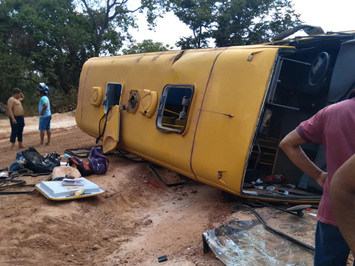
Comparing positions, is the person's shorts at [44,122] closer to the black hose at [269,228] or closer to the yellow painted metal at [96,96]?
the yellow painted metal at [96,96]

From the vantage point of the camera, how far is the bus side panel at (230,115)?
4125 millimetres

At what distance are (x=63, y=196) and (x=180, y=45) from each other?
2057cm

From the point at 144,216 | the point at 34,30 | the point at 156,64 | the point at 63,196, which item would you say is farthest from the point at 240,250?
the point at 34,30

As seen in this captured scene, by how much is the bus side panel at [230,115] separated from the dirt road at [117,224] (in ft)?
2.05

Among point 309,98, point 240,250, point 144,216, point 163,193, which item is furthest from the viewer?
point 163,193

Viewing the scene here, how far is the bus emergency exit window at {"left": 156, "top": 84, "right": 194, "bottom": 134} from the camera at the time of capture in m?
5.49

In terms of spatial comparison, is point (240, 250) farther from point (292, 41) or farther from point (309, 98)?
point (309, 98)

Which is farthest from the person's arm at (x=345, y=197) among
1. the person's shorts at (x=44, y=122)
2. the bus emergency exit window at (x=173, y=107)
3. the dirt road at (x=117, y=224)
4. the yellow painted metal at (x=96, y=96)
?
the person's shorts at (x=44, y=122)

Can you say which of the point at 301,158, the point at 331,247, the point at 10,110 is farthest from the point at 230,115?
the point at 10,110

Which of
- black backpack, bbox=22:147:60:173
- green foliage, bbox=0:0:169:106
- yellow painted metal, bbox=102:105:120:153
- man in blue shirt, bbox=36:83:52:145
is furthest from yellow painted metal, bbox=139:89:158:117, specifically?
green foliage, bbox=0:0:169:106

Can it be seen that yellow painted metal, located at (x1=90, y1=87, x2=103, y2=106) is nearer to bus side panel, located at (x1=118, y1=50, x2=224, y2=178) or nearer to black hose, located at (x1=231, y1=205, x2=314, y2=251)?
bus side panel, located at (x1=118, y1=50, x2=224, y2=178)

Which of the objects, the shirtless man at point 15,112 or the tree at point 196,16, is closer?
the shirtless man at point 15,112

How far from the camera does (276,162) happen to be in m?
5.92

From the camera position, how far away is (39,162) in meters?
6.34
